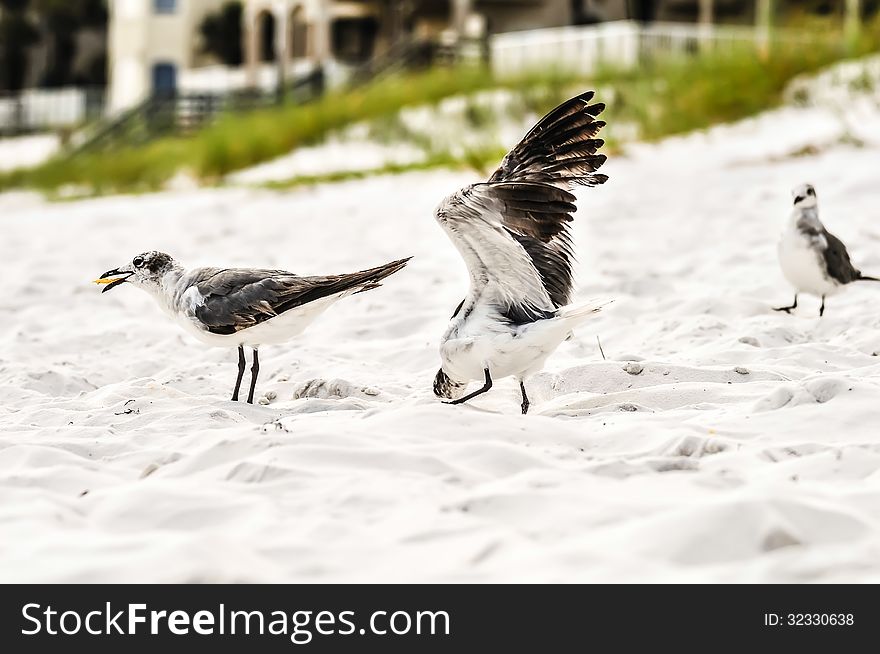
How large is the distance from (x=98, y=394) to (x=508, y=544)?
7.65 ft

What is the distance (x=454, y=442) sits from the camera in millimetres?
3061

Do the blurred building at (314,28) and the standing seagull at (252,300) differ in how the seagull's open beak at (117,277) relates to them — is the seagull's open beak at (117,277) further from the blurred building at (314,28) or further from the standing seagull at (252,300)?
the blurred building at (314,28)

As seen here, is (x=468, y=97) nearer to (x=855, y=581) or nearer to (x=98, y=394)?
(x=98, y=394)

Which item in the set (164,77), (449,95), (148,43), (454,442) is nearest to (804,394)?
(454,442)

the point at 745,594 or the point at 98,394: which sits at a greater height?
the point at 745,594

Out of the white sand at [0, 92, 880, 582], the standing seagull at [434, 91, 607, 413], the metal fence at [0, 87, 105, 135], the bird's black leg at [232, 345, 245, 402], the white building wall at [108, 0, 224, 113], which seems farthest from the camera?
the metal fence at [0, 87, 105, 135]

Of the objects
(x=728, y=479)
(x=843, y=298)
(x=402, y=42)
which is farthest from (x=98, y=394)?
(x=402, y=42)

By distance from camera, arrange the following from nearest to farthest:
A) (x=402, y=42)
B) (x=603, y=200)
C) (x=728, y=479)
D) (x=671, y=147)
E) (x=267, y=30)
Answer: (x=728, y=479)
(x=603, y=200)
(x=671, y=147)
(x=402, y=42)
(x=267, y=30)

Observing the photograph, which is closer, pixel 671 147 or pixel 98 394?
pixel 98 394

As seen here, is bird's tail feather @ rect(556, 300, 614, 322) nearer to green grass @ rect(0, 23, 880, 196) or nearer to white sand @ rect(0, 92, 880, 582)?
white sand @ rect(0, 92, 880, 582)

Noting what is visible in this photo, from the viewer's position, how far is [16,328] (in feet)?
18.6

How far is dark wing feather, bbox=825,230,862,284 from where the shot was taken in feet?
16.4

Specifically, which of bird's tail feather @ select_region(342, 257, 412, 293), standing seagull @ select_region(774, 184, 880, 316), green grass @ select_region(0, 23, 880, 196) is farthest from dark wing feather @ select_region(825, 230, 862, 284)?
green grass @ select_region(0, 23, 880, 196)

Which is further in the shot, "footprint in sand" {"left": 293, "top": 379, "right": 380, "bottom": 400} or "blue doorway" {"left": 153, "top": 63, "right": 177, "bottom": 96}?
"blue doorway" {"left": 153, "top": 63, "right": 177, "bottom": 96}
